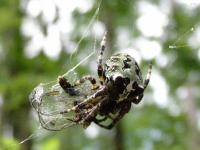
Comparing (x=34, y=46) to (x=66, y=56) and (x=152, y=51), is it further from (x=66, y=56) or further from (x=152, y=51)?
(x=152, y=51)

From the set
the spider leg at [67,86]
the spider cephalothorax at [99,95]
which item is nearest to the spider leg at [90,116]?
the spider cephalothorax at [99,95]

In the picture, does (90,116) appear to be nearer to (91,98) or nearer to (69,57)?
(91,98)

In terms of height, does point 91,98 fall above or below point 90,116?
above

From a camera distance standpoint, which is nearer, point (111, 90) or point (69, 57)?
point (111, 90)

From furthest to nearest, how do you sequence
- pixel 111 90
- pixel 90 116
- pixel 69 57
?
1. pixel 69 57
2. pixel 90 116
3. pixel 111 90

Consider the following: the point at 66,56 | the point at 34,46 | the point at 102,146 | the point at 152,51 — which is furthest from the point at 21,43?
the point at 102,146

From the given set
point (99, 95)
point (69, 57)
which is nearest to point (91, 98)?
point (99, 95)

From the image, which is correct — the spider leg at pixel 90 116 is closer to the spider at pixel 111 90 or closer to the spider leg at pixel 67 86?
the spider at pixel 111 90

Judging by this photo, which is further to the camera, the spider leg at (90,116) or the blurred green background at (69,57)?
the blurred green background at (69,57)
